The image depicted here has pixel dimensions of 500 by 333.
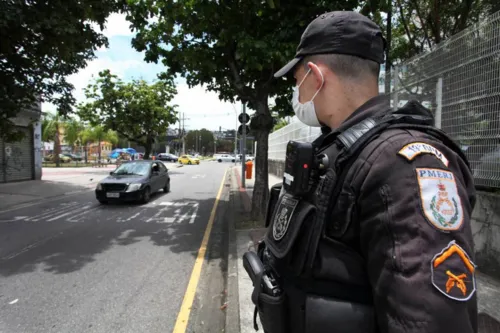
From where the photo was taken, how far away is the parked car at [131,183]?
10.3 metres

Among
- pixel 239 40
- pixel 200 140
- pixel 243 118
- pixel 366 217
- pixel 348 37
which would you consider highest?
pixel 200 140

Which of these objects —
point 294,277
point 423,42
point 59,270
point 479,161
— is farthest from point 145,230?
point 423,42

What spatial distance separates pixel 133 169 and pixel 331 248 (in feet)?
38.4

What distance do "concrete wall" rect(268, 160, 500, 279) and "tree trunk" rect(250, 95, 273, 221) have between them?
440 centimetres

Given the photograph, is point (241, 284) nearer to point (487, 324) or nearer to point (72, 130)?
point (487, 324)

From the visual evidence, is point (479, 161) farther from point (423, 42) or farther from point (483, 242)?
point (423, 42)

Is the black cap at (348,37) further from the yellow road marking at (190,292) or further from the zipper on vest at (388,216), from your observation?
the yellow road marking at (190,292)

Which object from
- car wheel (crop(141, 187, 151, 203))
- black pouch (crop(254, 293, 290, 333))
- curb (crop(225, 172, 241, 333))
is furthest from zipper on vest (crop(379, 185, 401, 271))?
car wheel (crop(141, 187, 151, 203))

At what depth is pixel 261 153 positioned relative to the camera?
7867 millimetres

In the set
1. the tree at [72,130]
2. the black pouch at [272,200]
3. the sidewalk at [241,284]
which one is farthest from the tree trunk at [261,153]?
the tree at [72,130]

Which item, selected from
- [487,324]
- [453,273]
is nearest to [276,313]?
[453,273]

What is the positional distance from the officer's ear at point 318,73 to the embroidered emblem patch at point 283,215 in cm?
46

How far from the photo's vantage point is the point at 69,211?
959 cm

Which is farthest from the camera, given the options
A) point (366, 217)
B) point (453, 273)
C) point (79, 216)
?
point (79, 216)
